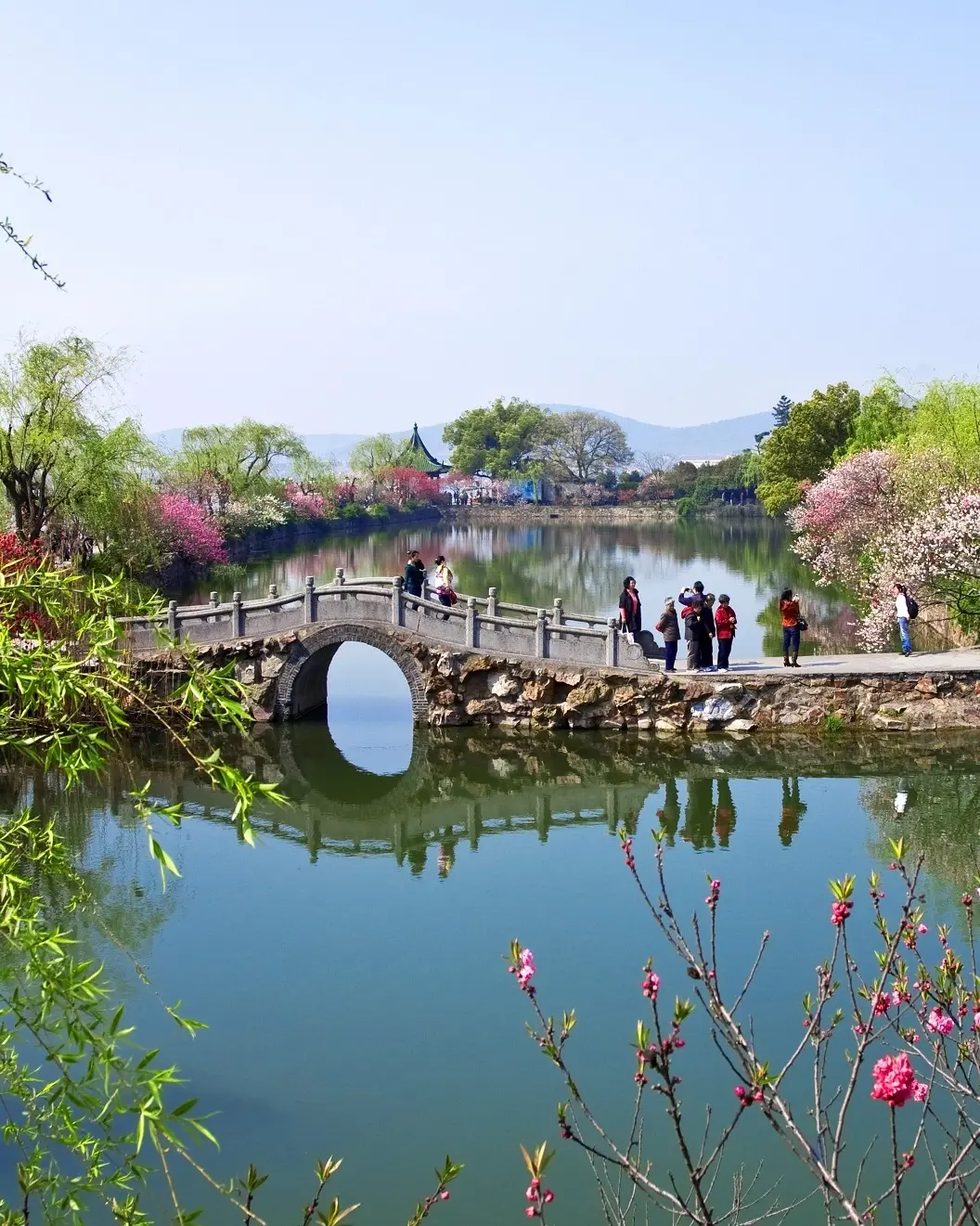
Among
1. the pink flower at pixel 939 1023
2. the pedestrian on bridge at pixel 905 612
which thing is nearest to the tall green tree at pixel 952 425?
the pedestrian on bridge at pixel 905 612

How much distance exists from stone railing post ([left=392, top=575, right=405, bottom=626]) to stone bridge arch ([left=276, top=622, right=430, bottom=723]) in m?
0.22

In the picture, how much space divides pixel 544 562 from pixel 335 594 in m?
30.6

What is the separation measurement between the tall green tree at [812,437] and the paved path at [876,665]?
82.4 ft

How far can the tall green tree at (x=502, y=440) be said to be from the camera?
97.1m

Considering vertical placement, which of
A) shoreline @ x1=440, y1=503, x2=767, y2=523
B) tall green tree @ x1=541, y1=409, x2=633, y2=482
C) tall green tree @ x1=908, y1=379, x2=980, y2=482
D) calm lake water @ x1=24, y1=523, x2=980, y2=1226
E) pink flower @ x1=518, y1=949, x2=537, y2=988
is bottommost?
calm lake water @ x1=24, y1=523, x2=980, y2=1226

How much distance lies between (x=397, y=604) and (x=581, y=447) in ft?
266

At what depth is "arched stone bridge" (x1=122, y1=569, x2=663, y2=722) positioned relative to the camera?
1862cm

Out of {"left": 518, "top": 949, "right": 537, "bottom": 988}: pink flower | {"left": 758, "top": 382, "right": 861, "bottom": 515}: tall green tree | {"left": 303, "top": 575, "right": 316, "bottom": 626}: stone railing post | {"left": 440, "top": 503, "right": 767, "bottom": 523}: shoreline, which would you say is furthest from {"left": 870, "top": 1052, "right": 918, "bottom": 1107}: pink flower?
{"left": 440, "top": 503, "right": 767, "bottom": 523}: shoreline

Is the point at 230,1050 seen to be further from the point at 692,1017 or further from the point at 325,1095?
the point at 692,1017

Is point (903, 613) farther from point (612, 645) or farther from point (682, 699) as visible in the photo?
point (612, 645)

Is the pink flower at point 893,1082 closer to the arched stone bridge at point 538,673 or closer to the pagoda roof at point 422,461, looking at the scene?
the arched stone bridge at point 538,673

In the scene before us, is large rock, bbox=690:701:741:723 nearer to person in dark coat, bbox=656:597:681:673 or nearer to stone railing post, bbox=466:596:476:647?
person in dark coat, bbox=656:597:681:673

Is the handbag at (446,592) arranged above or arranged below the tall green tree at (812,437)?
below

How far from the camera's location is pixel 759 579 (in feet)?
133
